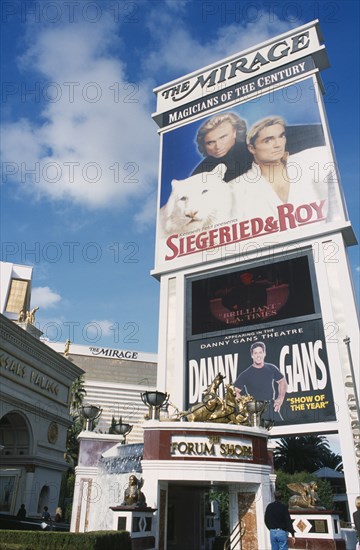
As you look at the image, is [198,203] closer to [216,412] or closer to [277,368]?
[277,368]

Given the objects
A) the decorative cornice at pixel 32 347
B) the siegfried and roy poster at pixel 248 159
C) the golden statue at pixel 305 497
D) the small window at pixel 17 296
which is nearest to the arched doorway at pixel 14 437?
the decorative cornice at pixel 32 347

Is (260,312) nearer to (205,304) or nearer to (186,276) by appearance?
(205,304)

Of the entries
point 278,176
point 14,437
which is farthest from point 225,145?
point 14,437

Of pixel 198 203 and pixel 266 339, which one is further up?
pixel 198 203

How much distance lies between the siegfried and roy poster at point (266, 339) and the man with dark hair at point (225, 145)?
916 cm

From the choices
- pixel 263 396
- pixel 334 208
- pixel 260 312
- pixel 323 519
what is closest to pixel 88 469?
pixel 323 519

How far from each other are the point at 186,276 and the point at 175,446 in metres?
22.9

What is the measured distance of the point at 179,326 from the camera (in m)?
35.6

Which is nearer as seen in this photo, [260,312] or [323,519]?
[323,519]

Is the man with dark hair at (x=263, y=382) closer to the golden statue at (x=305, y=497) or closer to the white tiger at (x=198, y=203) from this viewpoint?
the white tiger at (x=198, y=203)

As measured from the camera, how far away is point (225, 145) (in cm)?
4019

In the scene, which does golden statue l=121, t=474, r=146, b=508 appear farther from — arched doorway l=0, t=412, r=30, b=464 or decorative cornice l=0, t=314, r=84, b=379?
arched doorway l=0, t=412, r=30, b=464

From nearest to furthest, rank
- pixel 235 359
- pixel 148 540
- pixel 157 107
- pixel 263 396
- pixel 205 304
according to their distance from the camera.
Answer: pixel 148 540
pixel 263 396
pixel 235 359
pixel 205 304
pixel 157 107

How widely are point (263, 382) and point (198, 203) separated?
1584cm
